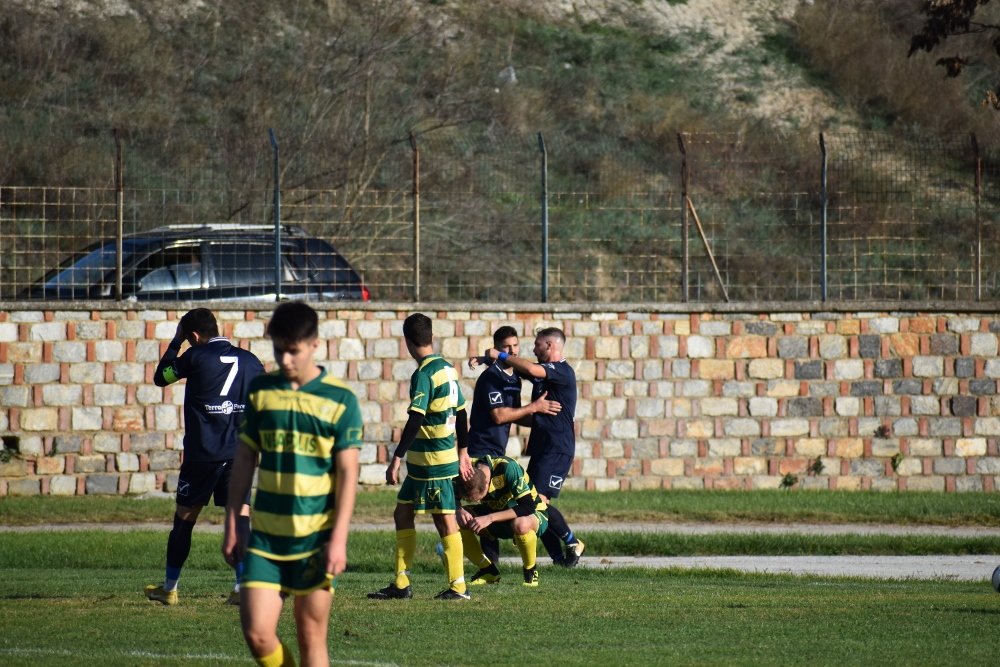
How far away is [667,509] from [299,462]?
1190cm

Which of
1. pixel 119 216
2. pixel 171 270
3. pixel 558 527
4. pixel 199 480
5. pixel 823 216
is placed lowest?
pixel 558 527

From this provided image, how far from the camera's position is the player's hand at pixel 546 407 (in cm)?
1150

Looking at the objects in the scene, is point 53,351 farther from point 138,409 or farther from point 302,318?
point 302,318

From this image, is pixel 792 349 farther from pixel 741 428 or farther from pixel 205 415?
pixel 205 415

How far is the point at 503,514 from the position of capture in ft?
34.8

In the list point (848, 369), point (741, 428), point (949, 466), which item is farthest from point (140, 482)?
point (949, 466)

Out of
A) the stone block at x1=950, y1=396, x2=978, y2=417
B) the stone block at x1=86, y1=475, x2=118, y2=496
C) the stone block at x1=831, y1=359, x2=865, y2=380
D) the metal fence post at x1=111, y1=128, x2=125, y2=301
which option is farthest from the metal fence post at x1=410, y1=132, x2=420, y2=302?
the stone block at x1=950, y1=396, x2=978, y2=417

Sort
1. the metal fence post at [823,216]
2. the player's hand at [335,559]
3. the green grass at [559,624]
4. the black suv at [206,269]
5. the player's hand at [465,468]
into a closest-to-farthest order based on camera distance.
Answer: the player's hand at [335,559] < the green grass at [559,624] < the player's hand at [465,468] < the black suv at [206,269] < the metal fence post at [823,216]

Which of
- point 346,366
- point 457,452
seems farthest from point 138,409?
point 457,452

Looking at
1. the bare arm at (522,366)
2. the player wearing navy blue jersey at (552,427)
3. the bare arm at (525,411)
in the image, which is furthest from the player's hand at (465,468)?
the player wearing navy blue jersey at (552,427)

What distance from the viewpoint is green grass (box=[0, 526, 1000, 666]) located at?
7.41 meters

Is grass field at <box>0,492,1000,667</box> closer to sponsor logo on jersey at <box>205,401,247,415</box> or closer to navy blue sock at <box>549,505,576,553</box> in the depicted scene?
navy blue sock at <box>549,505,576,553</box>

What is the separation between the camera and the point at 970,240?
70.0 feet

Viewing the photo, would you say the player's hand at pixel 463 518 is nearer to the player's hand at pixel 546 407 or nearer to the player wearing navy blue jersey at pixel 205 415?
the player's hand at pixel 546 407
